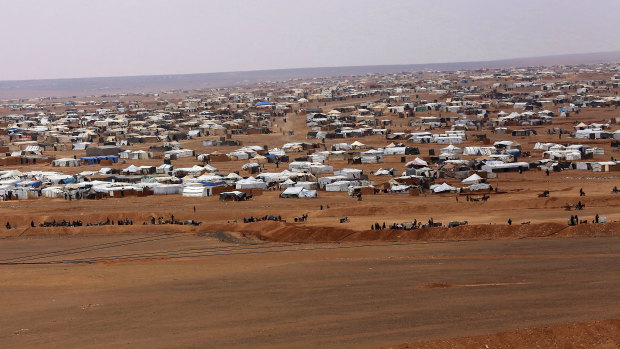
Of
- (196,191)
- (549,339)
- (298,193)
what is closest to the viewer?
(549,339)

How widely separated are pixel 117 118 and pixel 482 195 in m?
86.3

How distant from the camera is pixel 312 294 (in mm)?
24703

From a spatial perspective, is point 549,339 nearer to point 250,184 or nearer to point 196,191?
point 250,184

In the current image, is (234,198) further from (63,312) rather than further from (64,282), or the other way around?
(63,312)

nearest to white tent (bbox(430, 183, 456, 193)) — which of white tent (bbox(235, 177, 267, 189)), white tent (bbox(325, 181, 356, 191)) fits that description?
white tent (bbox(325, 181, 356, 191))

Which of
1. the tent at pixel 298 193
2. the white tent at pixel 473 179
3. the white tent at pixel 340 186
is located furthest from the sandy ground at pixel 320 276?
the white tent at pixel 340 186

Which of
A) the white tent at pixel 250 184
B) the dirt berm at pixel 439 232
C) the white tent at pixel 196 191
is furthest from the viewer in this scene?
the white tent at pixel 250 184

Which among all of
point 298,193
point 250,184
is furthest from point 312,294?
point 250,184

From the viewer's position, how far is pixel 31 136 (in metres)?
97.8

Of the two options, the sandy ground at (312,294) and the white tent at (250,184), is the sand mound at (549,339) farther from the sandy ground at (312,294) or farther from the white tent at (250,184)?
the white tent at (250,184)

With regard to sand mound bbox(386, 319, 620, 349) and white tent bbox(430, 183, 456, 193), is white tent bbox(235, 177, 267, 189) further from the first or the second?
sand mound bbox(386, 319, 620, 349)

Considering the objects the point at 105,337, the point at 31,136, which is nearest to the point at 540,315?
the point at 105,337

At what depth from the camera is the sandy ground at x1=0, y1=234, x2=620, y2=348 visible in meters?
20.7

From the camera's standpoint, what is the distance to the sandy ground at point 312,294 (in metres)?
20.7
